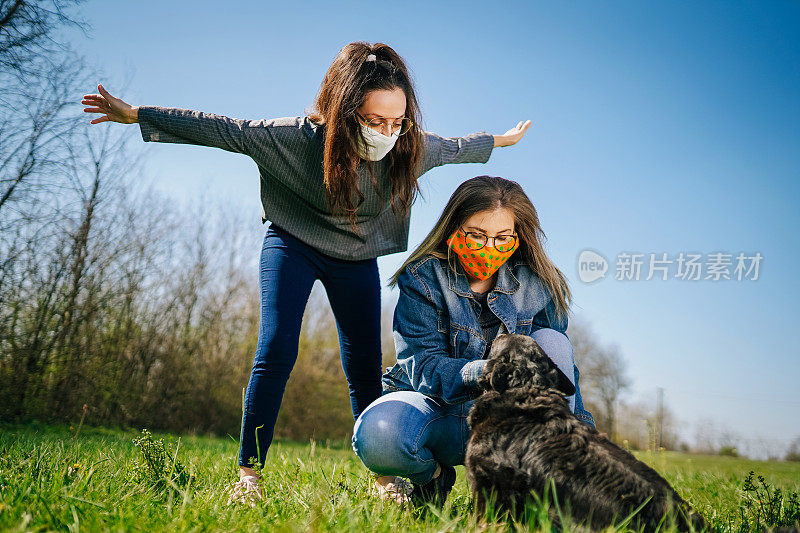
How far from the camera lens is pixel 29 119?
7512mm

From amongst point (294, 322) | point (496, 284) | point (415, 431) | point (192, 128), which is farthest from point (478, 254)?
point (192, 128)

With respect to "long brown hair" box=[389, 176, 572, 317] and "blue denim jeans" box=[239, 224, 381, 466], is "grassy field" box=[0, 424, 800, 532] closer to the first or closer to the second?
"blue denim jeans" box=[239, 224, 381, 466]

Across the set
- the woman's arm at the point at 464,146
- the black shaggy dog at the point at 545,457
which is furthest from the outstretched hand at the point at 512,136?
the black shaggy dog at the point at 545,457

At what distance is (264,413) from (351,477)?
763 mm

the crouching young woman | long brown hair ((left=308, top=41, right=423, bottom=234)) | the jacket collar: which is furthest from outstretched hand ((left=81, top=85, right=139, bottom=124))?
the jacket collar

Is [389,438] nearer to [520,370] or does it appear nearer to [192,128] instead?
[520,370]

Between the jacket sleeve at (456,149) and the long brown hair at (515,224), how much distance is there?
476 mm

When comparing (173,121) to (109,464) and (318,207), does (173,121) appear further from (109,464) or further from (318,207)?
(109,464)

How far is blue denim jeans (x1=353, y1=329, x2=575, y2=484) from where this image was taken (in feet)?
9.77

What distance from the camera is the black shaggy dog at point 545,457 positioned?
2121 millimetres

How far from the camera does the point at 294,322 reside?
3.54m

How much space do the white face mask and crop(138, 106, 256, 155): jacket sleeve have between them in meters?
0.73

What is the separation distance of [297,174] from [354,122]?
0.52 m

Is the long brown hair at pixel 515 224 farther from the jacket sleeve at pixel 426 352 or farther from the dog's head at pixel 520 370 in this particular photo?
the dog's head at pixel 520 370
